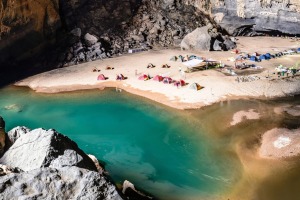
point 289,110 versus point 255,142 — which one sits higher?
point 289,110

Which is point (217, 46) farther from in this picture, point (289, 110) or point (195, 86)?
point (289, 110)

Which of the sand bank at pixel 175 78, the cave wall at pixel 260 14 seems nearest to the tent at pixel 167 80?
the sand bank at pixel 175 78

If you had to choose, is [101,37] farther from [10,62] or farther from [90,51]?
[10,62]

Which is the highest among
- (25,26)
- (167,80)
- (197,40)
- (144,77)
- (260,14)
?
(25,26)

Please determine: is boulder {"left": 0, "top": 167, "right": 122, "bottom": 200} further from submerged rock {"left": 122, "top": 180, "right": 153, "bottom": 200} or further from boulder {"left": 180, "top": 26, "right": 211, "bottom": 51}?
boulder {"left": 180, "top": 26, "right": 211, "bottom": 51}

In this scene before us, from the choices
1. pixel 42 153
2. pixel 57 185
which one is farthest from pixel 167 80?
pixel 57 185

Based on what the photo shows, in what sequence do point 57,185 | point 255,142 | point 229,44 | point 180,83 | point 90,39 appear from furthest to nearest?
point 90,39 < point 229,44 < point 180,83 < point 255,142 < point 57,185
